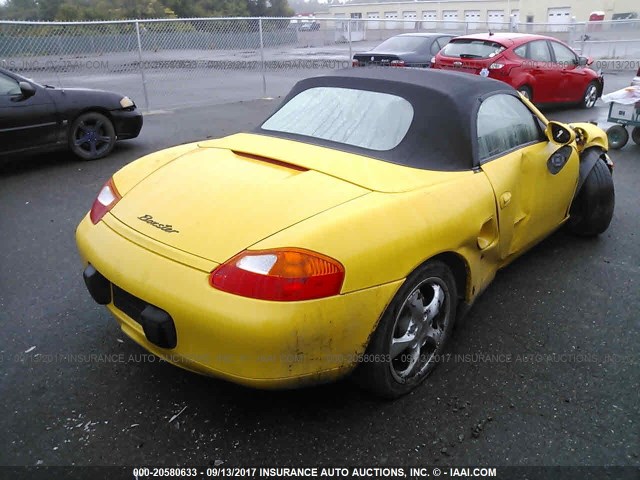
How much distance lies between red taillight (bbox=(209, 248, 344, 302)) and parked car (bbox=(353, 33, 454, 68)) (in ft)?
33.3

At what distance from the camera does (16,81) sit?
617cm

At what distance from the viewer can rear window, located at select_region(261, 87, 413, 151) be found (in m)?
2.86

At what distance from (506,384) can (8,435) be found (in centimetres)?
232

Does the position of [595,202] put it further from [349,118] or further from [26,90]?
[26,90]

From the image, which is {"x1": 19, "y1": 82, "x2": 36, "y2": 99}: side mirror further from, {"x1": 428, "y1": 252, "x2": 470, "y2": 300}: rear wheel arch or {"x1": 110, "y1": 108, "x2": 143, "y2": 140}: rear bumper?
{"x1": 428, "y1": 252, "x2": 470, "y2": 300}: rear wheel arch

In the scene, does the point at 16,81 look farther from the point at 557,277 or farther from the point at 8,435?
the point at 557,277

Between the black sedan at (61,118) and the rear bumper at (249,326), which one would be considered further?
the black sedan at (61,118)

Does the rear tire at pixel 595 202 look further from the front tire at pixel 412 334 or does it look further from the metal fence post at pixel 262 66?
the metal fence post at pixel 262 66

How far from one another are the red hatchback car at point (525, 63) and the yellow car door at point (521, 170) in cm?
684

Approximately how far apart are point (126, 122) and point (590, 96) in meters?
9.93

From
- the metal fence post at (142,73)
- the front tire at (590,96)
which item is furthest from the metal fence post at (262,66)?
the front tire at (590,96)

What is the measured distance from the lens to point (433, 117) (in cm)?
285

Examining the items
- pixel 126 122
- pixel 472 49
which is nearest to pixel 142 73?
pixel 126 122

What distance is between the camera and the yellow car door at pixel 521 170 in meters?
2.97
